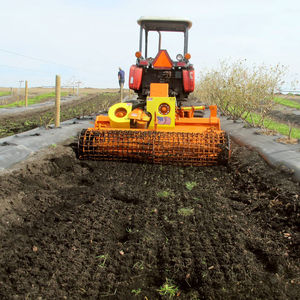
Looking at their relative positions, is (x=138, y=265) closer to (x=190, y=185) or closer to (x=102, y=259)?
(x=102, y=259)

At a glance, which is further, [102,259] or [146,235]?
[146,235]

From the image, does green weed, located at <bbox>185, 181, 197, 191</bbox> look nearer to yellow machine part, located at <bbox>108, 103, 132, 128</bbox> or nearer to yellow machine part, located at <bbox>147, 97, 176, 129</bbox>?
yellow machine part, located at <bbox>147, 97, 176, 129</bbox>

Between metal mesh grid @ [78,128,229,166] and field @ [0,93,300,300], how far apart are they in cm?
57

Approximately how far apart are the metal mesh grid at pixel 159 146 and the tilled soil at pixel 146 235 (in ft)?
2.04

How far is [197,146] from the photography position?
5758 millimetres

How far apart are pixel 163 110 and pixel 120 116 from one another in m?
0.86

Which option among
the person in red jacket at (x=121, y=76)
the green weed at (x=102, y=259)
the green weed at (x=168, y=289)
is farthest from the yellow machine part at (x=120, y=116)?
the person in red jacket at (x=121, y=76)

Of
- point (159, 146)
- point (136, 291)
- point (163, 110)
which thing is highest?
point (163, 110)

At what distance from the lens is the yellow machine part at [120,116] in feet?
21.0

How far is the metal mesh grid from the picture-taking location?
5.80 metres

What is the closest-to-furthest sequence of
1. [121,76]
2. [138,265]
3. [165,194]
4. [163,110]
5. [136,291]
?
[136,291], [138,265], [165,194], [163,110], [121,76]

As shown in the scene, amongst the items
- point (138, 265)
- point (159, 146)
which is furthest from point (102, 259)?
point (159, 146)

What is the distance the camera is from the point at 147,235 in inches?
125

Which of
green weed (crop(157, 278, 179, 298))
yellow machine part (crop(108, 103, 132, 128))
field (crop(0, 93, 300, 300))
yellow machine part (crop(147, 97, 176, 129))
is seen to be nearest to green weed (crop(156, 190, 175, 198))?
field (crop(0, 93, 300, 300))
